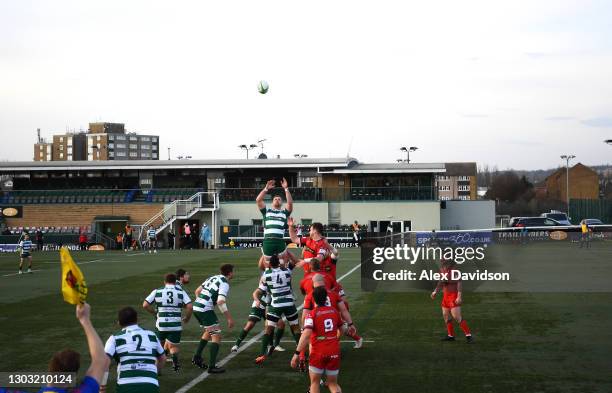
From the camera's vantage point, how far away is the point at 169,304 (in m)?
13.0

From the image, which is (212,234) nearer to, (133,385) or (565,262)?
(565,262)

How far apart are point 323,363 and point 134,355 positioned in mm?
2630

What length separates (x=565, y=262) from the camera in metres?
34.4

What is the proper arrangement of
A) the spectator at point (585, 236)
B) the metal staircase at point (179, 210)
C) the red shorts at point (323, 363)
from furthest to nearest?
the metal staircase at point (179, 210), the spectator at point (585, 236), the red shorts at point (323, 363)

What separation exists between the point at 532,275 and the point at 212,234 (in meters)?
39.6

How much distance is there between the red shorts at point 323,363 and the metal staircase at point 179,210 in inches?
2127

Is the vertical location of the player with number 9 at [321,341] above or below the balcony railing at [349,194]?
below

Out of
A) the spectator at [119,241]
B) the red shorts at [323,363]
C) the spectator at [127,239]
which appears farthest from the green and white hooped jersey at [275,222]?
the spectator at [119,241]

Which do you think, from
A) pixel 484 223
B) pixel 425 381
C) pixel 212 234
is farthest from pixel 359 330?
pixel 484 223

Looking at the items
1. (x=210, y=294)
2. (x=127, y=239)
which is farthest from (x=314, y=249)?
(x=127, y=239)

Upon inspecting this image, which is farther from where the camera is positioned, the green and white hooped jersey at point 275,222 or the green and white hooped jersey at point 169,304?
the green and white hooped jersey at point 275,222

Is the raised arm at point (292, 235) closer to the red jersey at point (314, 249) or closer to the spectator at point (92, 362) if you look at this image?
the red jersey at point (314, 249)

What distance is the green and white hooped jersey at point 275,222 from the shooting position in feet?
52.7

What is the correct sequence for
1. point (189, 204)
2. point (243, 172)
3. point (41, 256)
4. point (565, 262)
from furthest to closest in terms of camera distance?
point (243, 172) → point (189, 204) → point (41, 256) → point (565, 262)
